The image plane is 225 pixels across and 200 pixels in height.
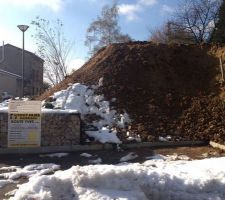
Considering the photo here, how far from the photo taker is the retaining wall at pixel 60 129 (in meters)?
15.3

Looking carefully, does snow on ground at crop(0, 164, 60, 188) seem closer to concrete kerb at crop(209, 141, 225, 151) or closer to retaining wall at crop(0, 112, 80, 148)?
retaining wall at crop(0, 112, 80, 148)

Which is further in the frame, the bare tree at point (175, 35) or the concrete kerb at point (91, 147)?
Answer: the bare tree at point (175, 35)

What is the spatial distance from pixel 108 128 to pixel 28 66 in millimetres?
47332

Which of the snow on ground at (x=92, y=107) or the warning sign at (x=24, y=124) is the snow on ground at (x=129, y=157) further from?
the warning sign at (x=24, y=124)

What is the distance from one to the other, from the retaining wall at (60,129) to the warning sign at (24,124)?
234 millimetres

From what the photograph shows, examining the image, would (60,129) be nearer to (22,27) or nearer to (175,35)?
(22,27)

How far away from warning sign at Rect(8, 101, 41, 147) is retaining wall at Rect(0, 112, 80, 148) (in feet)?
0.77

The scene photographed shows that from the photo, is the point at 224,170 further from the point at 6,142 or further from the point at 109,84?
the point at 109,84

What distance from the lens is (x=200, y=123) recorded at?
17.4 meters

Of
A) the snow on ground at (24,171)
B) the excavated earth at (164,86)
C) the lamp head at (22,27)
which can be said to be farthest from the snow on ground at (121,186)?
the lamp head at (22,27)

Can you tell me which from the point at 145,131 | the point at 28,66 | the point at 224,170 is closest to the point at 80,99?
the point at 145,131

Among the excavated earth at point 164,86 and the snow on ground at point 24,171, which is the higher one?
the excavated earth at point 164,86

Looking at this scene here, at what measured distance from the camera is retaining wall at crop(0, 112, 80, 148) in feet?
50.3

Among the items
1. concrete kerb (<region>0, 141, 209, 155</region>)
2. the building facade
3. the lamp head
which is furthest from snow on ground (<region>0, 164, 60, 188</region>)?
the building facade
